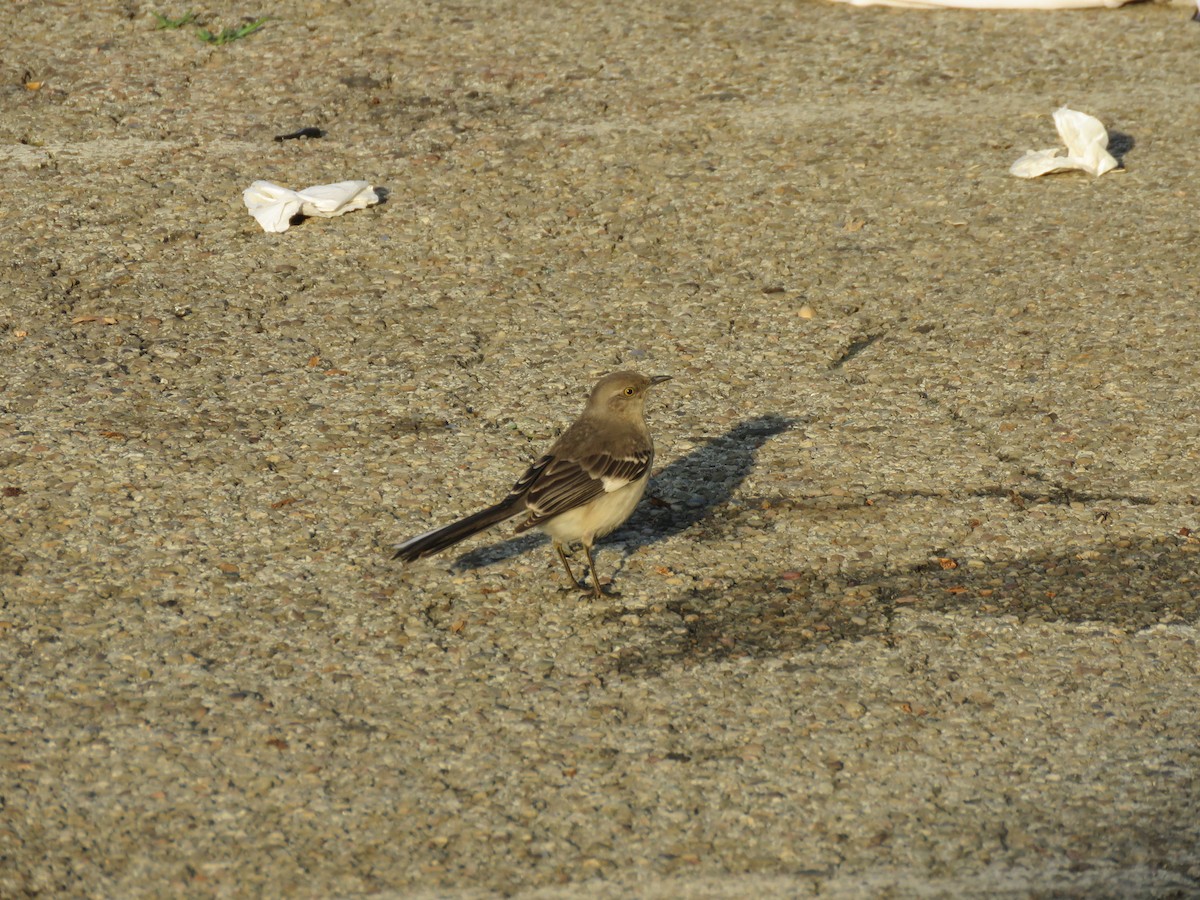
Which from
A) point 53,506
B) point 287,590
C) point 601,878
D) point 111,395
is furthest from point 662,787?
point 111,395

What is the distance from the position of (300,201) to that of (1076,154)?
17.1ft

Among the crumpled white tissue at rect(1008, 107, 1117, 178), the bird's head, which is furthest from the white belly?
the crumpled white tissue at rect(1008, 107, 1117, 178)

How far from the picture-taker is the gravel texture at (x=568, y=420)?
189 inches

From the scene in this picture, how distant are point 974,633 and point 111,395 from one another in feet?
14.5

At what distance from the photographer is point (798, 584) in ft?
20.3

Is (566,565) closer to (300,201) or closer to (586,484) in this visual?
(586,484)

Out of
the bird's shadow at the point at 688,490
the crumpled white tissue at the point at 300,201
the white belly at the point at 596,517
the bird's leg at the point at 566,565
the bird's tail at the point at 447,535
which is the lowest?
the crumpled white tissue at the point at 300,201

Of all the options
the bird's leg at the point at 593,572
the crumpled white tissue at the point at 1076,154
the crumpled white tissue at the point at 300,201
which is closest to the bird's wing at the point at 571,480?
the bird's leg at the point at 593,572

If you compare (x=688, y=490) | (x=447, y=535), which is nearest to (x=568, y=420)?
(x=688, y=490)

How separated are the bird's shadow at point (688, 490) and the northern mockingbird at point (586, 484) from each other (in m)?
0.30

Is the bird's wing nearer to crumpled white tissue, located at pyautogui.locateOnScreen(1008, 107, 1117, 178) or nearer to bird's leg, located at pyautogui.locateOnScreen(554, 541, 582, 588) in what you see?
bird's leg, located at pyautogui.locateOnScreen(554, 541, 582, 588)

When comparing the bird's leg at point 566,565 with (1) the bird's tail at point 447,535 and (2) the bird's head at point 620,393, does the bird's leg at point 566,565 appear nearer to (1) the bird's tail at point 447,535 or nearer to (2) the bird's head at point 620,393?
(1) the bird's tail at point 447,535

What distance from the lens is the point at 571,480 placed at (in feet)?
20.2

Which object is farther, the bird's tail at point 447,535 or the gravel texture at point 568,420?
the bird's tail at point 447,535
